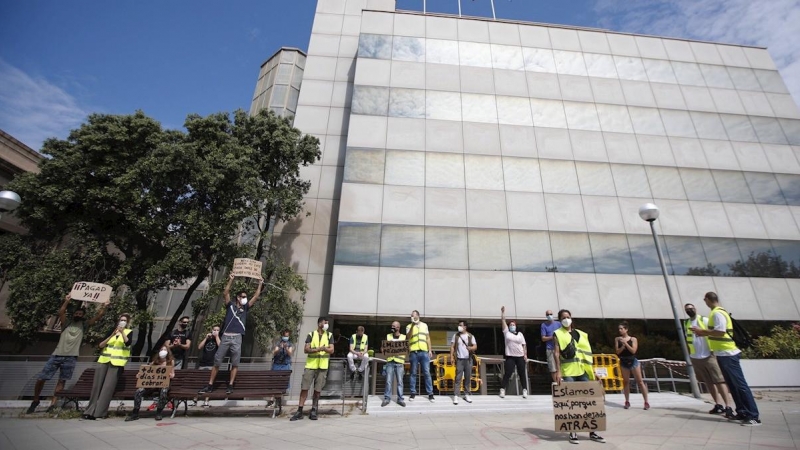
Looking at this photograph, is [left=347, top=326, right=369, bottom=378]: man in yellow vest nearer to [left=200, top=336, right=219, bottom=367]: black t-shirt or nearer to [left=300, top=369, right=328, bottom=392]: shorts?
[left=300, top=369, right=328, bottom=392]: shorts

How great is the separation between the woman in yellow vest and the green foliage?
19079 mm

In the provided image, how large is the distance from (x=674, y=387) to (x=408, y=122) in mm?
14645

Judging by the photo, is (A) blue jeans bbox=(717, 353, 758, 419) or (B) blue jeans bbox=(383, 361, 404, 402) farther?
(B) blue jeans bbox=(383, 361, 404, 402)

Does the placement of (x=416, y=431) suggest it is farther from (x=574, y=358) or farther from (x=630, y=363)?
(x=630, y=363)

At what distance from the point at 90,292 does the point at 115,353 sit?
6.83 ft

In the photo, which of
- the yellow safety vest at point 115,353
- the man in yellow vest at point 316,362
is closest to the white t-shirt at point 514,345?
the man in yellow vest at point 316,362

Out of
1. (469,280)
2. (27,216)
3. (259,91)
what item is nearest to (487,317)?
(469,280)

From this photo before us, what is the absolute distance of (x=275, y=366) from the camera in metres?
9.72

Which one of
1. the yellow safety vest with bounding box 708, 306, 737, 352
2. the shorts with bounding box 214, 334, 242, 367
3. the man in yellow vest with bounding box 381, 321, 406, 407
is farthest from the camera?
the man in yellow vest with bounding box 381, 321, 406, 407

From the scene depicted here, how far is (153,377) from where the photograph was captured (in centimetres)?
739

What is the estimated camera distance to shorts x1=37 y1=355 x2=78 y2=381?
792cm

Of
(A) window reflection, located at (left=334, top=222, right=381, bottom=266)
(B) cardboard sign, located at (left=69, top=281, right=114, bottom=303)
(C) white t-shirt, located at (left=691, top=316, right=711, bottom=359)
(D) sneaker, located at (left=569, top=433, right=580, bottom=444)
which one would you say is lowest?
(D) sneaker, located at (left=569, top=433, right=580, bottom=444)

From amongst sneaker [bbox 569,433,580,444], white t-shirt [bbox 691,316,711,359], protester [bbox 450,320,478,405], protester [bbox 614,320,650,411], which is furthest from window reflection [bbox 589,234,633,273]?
sneaker [bbox 569,433,580,444]

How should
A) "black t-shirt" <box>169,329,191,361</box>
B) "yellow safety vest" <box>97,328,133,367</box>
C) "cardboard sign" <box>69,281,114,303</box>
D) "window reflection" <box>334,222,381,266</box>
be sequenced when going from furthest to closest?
1. "window reflection" <box>334,222,381,266</box>
2. "black t-shirt" <box>169,329,191,361</box>
3. "cardboard sign" <box>69,281,114,303</box>
4. "yellow safety vest" <box>97,328,133,367</box>
